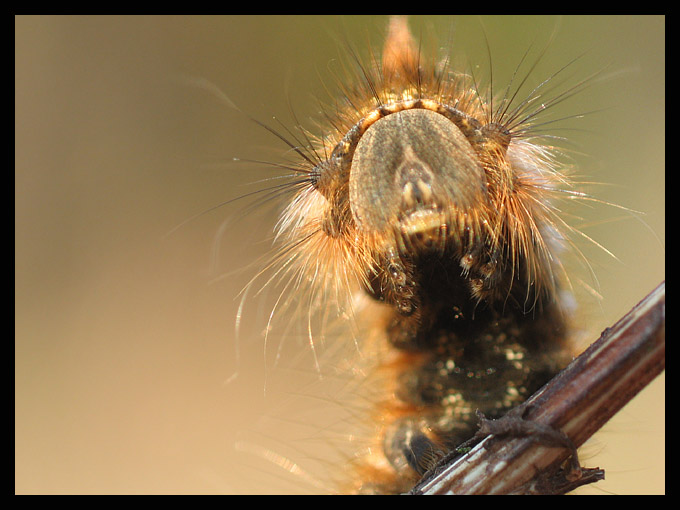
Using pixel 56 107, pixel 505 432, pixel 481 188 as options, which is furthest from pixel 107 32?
pixel 505 432

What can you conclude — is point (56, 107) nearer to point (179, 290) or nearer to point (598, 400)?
point (179, 290)

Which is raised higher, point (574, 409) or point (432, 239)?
point (432, 239)

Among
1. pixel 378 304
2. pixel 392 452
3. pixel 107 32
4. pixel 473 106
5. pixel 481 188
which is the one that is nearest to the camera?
pixel 481 188

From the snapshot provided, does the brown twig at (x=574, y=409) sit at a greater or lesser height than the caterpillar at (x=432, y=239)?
lesser

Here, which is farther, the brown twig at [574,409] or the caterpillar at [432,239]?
the caterpillar at [432,239]

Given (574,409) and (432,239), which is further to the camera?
(432,239)
